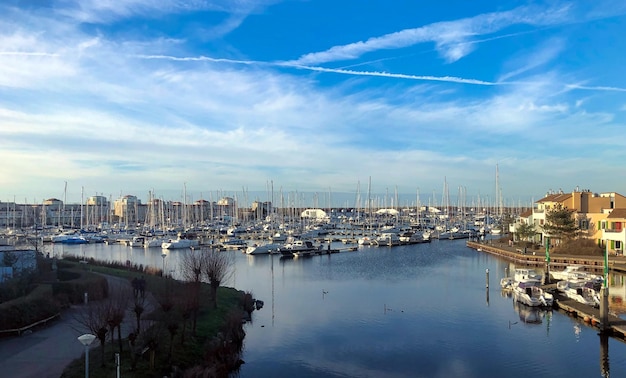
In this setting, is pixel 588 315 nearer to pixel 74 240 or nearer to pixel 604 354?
pixel 604 354

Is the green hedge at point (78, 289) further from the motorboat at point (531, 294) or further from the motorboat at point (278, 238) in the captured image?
the motorboat at point (278, 238)

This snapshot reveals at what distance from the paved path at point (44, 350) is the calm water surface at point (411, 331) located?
508 cm

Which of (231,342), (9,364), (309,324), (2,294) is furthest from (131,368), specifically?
(309,324)

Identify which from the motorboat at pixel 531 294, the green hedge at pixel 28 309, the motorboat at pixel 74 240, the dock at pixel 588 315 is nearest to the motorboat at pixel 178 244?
the motorboat at pixel 74 240

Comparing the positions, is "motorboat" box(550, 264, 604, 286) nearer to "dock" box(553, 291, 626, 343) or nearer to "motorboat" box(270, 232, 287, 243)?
"dock" box(553, 291, 626, 343)

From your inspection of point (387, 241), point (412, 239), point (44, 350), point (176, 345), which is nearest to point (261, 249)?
point (387, 241)

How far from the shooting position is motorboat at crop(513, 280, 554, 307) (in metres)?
24.5

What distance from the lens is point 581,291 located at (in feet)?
86.1

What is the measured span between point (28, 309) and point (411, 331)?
13.4 meters

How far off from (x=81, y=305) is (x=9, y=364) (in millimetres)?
7196

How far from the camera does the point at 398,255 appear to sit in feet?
161

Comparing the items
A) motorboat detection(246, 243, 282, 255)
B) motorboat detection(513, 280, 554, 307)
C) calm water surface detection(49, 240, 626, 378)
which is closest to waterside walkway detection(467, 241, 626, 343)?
motorboat detection(513, 280, 554, 307)

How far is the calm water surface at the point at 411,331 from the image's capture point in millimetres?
16031

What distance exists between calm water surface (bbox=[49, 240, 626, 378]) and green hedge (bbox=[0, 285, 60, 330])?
653cm
